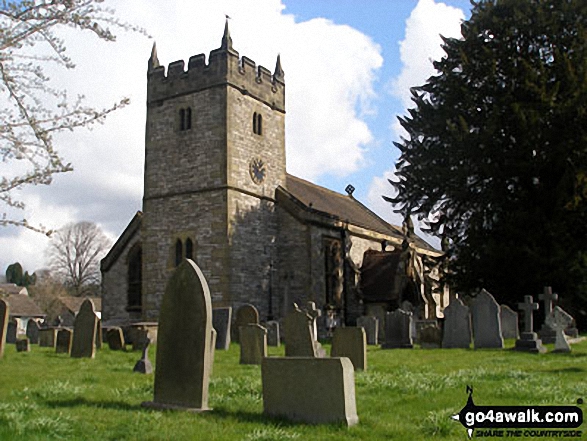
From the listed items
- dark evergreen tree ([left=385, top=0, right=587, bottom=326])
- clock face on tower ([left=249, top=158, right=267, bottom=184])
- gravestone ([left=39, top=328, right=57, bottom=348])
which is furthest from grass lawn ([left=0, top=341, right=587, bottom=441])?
clock face on tower ([left=249, top=158, right=267, bottom=184])

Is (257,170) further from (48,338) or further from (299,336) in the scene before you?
(299,336)

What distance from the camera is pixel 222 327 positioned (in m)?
15.9

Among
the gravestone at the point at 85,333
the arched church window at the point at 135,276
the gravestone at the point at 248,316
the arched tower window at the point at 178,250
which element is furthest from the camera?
the arched church window at the point at 135,276

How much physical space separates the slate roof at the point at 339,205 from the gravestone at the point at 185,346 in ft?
66.1

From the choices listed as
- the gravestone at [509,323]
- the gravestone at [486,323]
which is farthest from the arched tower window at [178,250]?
the gravestone at [486,323]

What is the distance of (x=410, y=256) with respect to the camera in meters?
28.4

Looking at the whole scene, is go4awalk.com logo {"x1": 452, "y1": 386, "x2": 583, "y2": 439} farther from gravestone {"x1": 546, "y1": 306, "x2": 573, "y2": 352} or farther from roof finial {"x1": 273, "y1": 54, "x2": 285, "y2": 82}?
roof finial {"x1": 273, "y1": 54, "x2": 285, "y2": 82}

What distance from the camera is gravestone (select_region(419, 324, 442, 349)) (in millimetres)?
16047

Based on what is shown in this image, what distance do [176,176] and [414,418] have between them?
19.3m

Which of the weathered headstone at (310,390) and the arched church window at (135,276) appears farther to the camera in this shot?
the arched church window at (135,276)

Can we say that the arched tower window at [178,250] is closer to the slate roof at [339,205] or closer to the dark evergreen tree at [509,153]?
the slate roof at [339,205]

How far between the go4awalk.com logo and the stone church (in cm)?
1659

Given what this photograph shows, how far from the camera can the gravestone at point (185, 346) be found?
6.47 m

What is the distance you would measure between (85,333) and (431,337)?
871 centimetres
